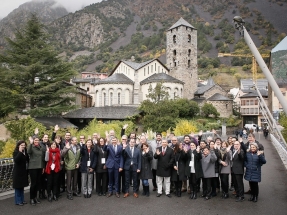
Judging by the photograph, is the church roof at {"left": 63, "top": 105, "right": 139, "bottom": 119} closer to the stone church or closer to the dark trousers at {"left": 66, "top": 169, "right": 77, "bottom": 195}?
the stone church

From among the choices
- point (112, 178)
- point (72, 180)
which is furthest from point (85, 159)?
point (112, 178)

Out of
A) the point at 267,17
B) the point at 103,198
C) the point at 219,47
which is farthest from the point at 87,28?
the point at 103,198

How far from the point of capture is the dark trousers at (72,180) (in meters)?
8.17

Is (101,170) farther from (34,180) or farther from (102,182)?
(34,180)

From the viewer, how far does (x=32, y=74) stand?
3344 centimetres

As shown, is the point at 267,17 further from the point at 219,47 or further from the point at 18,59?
the point at 18,59

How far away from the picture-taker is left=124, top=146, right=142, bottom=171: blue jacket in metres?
8.49

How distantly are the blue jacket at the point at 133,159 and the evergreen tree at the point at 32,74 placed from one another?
25.6 meters

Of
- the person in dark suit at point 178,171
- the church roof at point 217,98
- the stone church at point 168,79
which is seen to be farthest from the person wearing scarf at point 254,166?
the church roof at point 217,98

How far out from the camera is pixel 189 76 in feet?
171

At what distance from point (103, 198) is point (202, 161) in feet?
11.3

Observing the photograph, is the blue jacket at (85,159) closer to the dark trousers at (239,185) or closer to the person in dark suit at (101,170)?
the person in dark suit at (101,170)

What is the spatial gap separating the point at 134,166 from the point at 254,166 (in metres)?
3.77

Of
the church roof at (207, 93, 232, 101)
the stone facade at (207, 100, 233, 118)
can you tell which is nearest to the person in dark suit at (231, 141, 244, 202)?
the stone facade at (207, 100, 233, 118)
